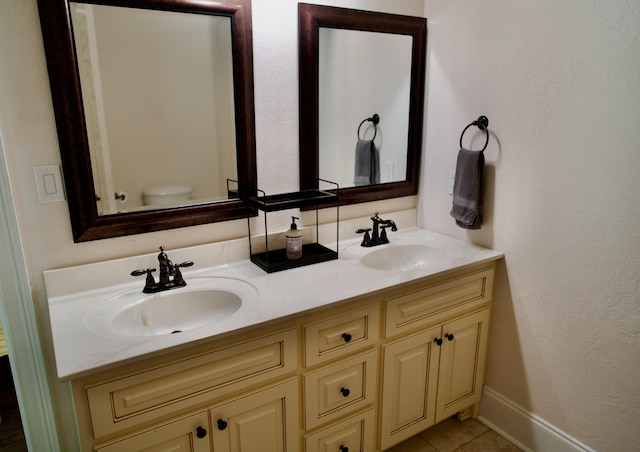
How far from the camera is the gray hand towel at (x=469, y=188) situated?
178 cm

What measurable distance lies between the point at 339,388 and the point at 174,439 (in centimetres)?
56

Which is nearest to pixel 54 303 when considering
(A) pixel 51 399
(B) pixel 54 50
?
(A) pixel 51 399

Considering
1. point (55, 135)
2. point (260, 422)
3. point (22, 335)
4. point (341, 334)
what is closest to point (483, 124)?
point (341, 334)

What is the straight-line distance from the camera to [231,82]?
159cm

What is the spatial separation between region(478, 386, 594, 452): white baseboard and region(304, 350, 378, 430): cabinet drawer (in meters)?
0.72

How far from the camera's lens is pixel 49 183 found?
1355mm

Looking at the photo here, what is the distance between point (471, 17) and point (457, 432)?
1833 mm

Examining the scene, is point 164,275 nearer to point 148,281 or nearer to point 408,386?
point 148,281

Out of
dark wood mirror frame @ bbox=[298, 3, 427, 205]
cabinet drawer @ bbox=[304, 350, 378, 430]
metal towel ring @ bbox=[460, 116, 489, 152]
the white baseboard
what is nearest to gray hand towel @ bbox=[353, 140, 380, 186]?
dark wood mirror frame @ bbox=[298, 3, 427, 205]

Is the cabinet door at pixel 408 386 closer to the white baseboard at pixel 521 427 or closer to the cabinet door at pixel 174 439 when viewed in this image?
the white baseboard at pixel 521 427

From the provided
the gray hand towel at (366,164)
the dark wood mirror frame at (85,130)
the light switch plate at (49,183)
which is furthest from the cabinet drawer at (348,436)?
the light switch plate at (49,183)

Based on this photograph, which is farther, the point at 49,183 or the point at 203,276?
the point at 203,276

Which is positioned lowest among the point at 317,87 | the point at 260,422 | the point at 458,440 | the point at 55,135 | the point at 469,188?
the point at 458,440

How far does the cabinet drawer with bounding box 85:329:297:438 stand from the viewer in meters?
1.09
